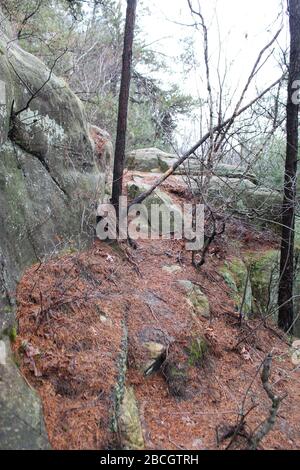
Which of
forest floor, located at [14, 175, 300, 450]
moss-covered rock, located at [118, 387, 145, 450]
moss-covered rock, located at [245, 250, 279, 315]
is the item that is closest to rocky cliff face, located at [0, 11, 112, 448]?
forest floor, located at [14, 175, 300, 450]

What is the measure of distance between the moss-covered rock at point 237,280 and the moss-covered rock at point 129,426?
10.3 ft

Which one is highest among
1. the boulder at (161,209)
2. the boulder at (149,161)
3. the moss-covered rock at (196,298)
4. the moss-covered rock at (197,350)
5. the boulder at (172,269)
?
the boulder at (149,161)

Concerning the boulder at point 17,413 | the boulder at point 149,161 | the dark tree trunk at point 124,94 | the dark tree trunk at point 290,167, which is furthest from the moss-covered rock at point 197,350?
the boulder at point 149,161

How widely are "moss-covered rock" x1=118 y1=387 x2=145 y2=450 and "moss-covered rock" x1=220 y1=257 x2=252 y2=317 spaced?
3.15 metres

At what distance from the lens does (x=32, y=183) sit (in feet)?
13.8

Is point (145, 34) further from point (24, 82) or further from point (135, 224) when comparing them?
point (24, 82)

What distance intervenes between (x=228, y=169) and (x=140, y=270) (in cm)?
491

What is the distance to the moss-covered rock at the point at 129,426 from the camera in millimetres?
2785

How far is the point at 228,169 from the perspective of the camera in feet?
30.1

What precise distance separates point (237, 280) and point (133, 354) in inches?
140

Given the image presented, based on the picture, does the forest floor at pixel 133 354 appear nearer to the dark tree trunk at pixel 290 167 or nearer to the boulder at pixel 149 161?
the dark tree trunk at pixel 290 167

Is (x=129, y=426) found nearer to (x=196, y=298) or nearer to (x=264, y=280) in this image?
(x=196, y=298)

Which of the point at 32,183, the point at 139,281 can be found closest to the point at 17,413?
the point at 32,183

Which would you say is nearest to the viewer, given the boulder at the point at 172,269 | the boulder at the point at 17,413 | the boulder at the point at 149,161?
the boulder at the point at 17,413
